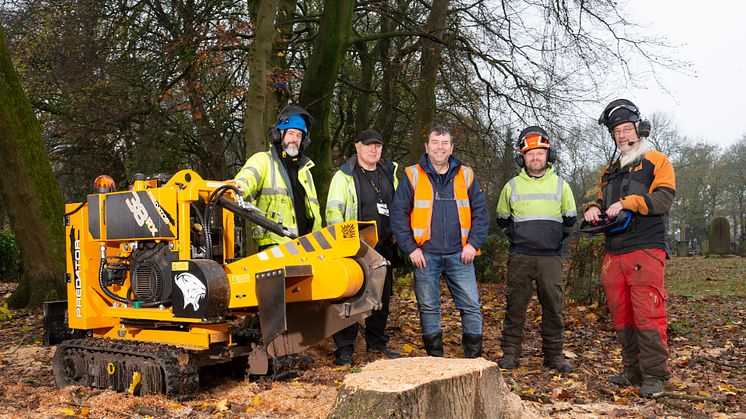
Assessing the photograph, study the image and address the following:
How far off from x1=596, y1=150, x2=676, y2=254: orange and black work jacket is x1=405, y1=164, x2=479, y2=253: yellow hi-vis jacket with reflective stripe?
1.22 m

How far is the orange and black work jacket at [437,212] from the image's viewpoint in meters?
5.89

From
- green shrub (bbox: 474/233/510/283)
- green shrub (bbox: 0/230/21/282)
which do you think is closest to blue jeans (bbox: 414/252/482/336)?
green shrub (bbox: 474/233/510/283)

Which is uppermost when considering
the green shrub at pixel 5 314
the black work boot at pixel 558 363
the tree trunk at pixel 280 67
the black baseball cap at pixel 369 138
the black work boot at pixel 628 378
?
the tree trunk at pixel 280 67

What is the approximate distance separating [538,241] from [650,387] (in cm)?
150

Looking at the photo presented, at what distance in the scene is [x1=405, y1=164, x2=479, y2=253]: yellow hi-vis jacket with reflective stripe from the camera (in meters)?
5.90

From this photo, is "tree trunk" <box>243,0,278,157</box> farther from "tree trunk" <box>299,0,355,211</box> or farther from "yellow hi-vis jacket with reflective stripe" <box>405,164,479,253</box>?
"yellow hi-vis jacket with reflective stripe" <box>405,164,479,253</box>

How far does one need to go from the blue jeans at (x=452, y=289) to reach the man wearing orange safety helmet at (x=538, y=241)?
387mm

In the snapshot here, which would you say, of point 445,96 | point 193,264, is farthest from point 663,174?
point 445,96

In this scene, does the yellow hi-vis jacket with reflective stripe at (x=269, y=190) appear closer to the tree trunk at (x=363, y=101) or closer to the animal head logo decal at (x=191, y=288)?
the animal head logo decal at (x=191, y=288)

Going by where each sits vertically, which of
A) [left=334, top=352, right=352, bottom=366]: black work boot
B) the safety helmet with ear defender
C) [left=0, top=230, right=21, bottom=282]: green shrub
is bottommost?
[left=334, top=352, right=352, bottom=366]: black work boot

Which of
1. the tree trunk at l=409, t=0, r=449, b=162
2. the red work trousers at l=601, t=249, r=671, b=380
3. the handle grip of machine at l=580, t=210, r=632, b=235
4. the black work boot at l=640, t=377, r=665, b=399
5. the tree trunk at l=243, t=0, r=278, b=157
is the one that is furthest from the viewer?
the tree trunk at l=409, t=0, r=449, b=162

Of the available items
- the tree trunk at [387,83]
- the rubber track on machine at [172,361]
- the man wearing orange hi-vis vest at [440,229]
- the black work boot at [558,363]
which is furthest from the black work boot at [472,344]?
the tree trunk at [387,83]

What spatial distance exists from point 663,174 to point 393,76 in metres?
9.05

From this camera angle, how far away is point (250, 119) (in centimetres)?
725
